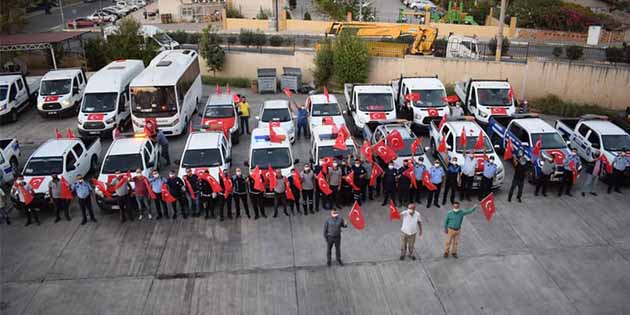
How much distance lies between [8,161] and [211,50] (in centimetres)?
1425

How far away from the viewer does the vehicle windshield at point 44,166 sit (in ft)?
47.4

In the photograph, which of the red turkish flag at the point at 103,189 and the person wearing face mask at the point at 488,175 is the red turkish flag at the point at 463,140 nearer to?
A: the person wearing face mask at the point at 488,175

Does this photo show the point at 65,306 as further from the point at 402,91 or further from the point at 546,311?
the point at 402,91

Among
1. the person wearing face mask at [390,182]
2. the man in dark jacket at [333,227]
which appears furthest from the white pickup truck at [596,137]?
the man in dark jacket at [333,227]

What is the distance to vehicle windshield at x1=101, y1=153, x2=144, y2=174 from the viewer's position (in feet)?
47.4

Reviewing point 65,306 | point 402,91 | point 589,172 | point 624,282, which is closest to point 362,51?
point 402,91

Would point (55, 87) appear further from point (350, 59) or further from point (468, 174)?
point (468, 174)

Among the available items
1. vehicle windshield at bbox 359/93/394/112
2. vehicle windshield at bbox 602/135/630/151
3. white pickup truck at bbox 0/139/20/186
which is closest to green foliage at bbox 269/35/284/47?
vehicle windshield at bbox 359/93/394/112

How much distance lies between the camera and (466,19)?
135 ft

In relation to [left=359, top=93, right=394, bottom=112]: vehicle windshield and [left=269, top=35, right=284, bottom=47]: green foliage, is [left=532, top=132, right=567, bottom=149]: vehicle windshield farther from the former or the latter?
[left=269, top=35, right=284, bottom=47]: green foliage

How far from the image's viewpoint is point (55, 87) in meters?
22.5

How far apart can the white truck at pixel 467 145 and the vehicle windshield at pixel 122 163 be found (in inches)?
371

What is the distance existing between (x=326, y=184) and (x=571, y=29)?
32.1m

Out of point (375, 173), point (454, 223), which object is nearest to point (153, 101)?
point (375, 173)
